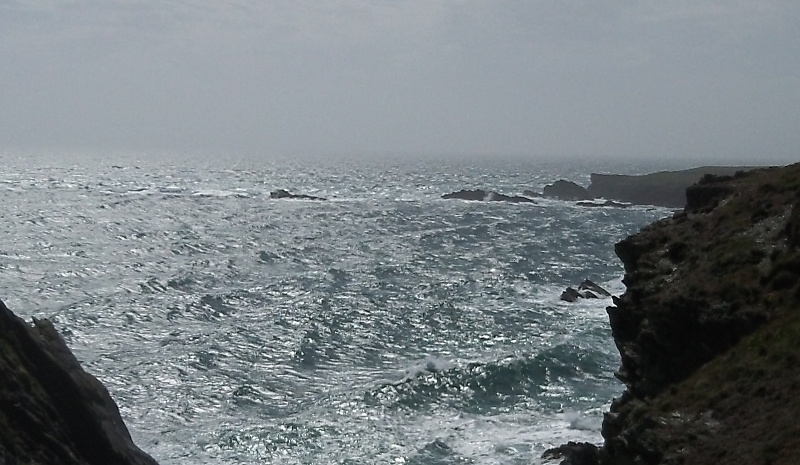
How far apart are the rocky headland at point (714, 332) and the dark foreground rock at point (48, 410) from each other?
15461mm

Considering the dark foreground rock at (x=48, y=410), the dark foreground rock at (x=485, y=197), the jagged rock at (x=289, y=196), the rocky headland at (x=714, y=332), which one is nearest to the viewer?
the rocky headland at (x=714, y=332)

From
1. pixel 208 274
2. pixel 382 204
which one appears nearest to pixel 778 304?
pixel 208 274

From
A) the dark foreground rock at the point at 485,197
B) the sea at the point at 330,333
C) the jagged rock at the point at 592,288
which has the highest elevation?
the dark foreground rock at the point at 485,197

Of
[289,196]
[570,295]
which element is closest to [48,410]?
[570,295]

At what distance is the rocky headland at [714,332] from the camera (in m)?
17.2

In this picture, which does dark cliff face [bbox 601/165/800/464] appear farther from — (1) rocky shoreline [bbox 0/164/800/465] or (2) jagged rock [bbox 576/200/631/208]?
(2) jagged rock [bbox 576/200/631/208]

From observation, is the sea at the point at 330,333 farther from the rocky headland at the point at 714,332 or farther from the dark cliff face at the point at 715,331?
the dark cliff face at the point at 715,331

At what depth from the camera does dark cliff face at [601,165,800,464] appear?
1722 centimetres

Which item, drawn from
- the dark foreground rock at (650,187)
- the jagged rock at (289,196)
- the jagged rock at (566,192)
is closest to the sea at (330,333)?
the jagged rock at (289,196)

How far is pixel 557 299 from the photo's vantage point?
5978cm

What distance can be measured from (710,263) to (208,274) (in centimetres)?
5180

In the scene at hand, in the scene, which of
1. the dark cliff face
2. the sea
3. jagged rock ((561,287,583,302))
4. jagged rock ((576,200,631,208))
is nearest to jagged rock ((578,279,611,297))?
jagged rock ((561,287,583,302))

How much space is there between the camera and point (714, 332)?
68.8 ft

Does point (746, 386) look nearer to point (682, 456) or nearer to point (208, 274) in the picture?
point (682, 456)
